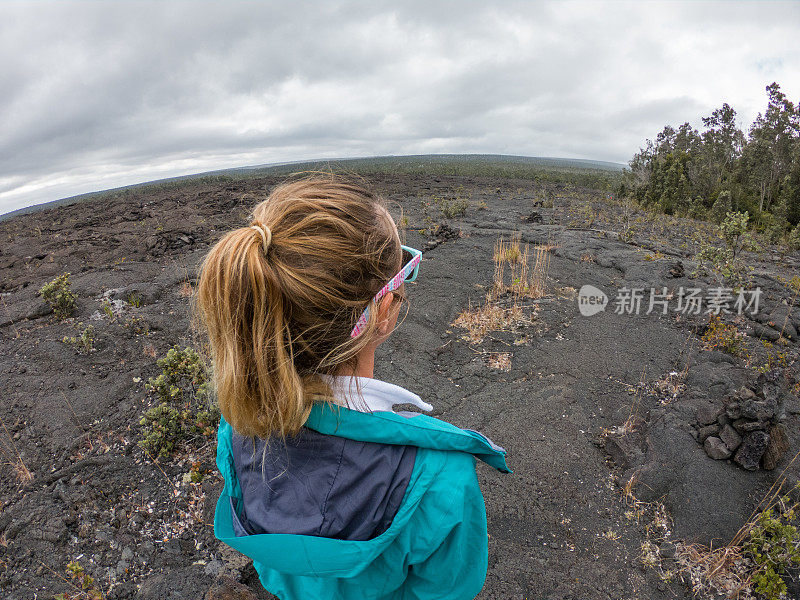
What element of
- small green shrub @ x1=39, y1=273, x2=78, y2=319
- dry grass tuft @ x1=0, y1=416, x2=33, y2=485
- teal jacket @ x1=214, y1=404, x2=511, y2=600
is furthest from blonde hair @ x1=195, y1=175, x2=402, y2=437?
small green shrub @ x1=39, y1=273, x2=78, y2=319

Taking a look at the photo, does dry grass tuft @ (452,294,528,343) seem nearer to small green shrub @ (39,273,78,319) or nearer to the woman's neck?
the woman's neck

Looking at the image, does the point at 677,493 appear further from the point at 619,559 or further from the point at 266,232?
the point at 266,232

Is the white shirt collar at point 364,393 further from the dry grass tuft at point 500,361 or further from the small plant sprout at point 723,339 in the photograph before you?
the small plant sprout at point 723,339

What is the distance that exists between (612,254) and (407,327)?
520 cm

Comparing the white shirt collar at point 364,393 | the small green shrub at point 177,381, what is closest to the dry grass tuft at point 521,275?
the small green shrub at point 177,381

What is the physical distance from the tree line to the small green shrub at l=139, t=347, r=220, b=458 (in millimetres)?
17384

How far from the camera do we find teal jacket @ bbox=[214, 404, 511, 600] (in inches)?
31.8

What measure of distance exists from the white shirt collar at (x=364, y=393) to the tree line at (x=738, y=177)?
18.1 m

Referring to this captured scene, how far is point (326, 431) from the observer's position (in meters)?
0.84

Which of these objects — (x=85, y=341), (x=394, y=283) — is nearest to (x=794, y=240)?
(x=394, y=283)

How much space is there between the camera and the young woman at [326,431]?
81 cm

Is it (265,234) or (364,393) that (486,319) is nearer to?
(364,393)

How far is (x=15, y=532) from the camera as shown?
2.49 metres

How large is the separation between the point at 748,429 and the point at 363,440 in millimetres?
3248
